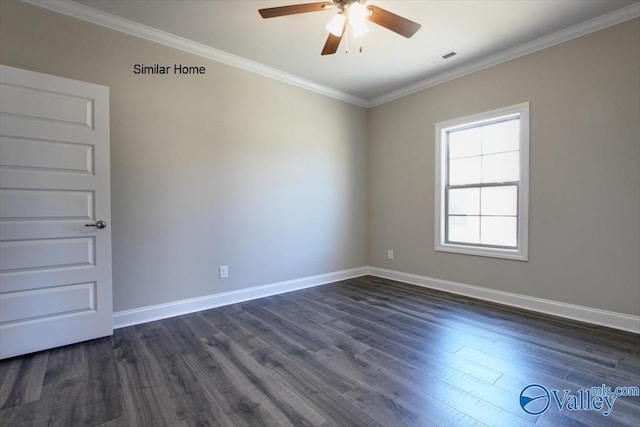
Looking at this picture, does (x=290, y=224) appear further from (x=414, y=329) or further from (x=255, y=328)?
(x=414, y=329)

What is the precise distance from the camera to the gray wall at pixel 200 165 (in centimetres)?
259

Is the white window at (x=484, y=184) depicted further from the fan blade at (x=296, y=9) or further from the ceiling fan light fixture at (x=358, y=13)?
the fan blade at (x=296, y=9)

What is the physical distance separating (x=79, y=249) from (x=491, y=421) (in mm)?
3084

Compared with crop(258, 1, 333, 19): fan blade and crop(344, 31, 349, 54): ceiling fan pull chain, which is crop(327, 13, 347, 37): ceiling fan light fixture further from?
crop(344, 31, 349, 54): ceiling fan pull chain

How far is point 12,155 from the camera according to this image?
7.09ft

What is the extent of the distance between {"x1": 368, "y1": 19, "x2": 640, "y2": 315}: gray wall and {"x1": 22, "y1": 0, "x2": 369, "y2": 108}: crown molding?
203cm

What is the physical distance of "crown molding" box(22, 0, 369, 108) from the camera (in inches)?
95.8

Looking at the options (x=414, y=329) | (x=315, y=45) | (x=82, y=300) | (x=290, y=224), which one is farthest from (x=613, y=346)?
(x=82, y=300)

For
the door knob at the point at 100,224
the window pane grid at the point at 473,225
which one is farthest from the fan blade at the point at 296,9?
the window pane grid at the point at 473,225

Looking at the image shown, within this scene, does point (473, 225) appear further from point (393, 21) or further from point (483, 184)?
point (393, 21)

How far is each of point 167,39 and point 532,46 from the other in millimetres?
3742

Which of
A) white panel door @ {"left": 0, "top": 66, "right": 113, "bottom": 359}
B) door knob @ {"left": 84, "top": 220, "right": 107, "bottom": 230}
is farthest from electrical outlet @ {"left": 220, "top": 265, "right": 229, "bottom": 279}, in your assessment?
door knob @ {"left": 84, "top": 220, "right": 107, "bottom": 230}

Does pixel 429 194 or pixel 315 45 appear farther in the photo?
pixel 429 194

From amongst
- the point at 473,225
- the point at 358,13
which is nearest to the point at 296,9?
the point at 358,13
